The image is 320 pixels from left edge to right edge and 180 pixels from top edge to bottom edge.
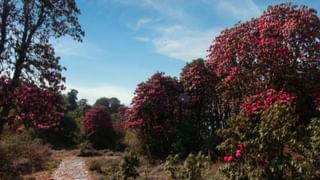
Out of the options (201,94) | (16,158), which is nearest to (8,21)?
(16,158)

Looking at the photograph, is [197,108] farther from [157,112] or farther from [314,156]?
[314,156]

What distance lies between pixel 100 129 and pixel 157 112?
1335cm

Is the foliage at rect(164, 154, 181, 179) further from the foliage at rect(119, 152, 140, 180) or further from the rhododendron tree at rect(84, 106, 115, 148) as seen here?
the rhododendron tree at rect(84, 106, 115, 148)

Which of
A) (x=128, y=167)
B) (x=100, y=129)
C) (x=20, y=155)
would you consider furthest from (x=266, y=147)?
(x=100, y=129)

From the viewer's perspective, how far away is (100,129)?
1346 inches

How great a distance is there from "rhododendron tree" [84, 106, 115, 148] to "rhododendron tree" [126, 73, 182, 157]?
12270mm

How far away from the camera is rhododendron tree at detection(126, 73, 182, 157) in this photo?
21594mm

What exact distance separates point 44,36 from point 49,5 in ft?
1.86

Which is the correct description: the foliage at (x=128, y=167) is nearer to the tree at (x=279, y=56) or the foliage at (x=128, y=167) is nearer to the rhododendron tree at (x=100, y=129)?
the tree at (x=279, y=56)

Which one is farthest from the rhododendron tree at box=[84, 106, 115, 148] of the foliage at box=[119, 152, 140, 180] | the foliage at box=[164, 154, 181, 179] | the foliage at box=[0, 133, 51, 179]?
the foliage at box=[164, 154, 181, 179]

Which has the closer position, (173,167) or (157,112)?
(173,167)

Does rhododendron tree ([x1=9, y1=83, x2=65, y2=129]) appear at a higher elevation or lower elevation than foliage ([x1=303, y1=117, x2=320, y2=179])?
higher

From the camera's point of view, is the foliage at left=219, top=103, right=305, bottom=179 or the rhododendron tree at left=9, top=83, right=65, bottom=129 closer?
the rhododendron tree at left=9, top=83, right=65, bottom=129

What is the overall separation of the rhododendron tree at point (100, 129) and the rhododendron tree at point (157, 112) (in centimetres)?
1227
